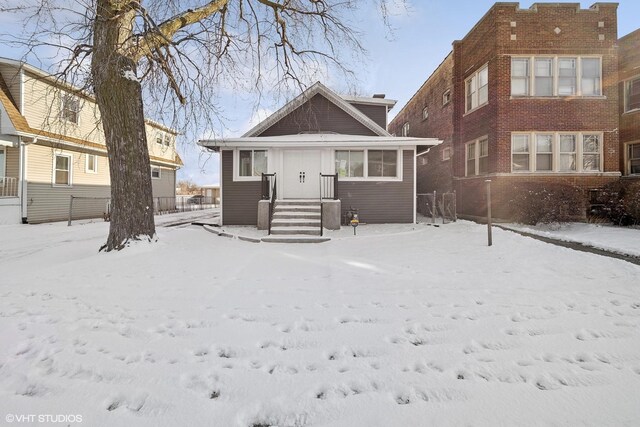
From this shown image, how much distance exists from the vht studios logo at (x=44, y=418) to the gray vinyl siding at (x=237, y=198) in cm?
1001

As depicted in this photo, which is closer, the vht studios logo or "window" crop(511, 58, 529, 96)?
the vht studios logo

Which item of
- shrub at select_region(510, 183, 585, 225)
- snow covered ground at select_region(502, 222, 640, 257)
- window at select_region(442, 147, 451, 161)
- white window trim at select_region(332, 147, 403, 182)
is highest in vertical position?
window at select_region(442, 147, 451, 161)

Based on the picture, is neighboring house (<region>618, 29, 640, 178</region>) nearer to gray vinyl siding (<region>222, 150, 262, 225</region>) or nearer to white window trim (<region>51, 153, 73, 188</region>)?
gray vinyl siding (<region>222, 150, 262, 225</region>)

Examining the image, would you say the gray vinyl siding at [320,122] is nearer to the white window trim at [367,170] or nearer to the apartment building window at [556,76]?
the white window trim at [367,170]

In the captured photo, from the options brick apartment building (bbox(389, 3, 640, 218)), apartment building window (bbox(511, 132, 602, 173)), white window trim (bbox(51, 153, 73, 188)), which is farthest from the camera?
white window trim (bbox(51, 153, 73, 188))

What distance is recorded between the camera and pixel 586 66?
11.6 m

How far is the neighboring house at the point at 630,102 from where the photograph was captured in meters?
13.0

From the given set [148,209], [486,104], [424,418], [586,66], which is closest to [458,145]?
[486,104]

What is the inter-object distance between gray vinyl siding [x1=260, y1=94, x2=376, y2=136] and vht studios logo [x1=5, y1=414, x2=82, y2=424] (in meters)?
12.4

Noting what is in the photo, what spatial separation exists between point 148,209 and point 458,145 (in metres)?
14.1

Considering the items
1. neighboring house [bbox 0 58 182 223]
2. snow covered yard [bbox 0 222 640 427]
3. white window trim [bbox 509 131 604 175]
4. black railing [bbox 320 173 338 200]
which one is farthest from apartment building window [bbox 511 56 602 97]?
Answer: neighboring house [bbox 0 58 182 223]

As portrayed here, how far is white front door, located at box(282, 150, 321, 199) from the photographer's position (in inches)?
470

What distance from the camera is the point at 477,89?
1320cm

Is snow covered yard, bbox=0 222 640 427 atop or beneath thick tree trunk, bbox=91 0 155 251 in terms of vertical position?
beneath
